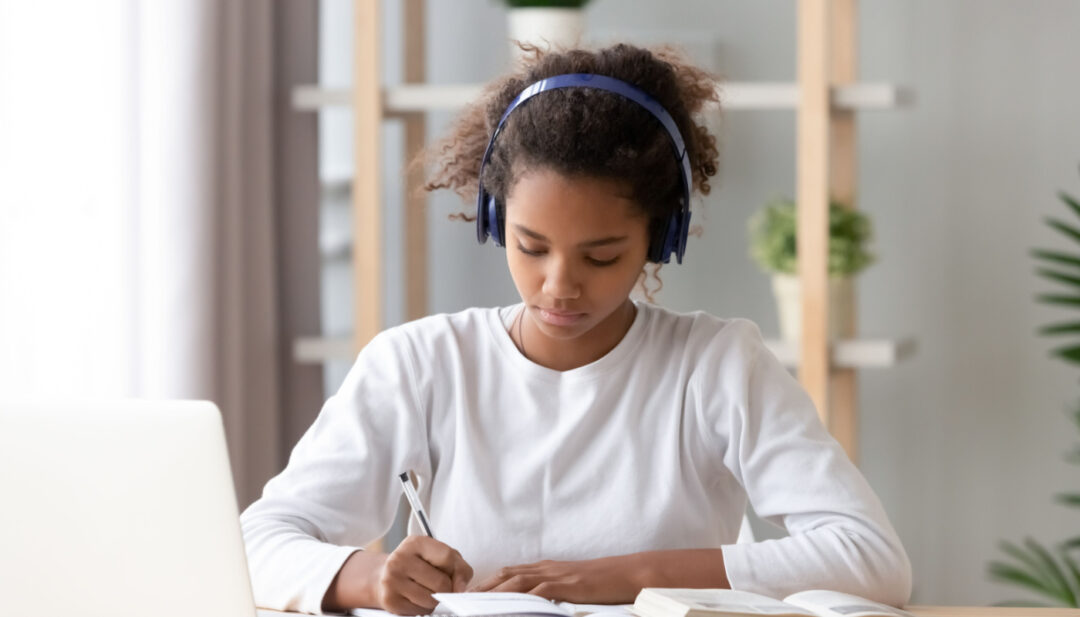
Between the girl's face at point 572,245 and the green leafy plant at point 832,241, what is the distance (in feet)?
3.90

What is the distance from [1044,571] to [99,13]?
1.97 m

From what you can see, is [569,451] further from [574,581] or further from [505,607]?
[505,607]

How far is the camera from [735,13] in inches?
110

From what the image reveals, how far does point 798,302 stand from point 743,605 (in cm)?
148

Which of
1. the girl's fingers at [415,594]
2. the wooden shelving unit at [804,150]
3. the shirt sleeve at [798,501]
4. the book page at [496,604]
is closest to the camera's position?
the book page at [496,604]

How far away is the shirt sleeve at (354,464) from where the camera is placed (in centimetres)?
131

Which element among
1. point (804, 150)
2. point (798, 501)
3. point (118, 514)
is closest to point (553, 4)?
point (804, 150)

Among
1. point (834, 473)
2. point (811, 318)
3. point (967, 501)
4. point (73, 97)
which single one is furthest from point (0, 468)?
point (967, 501)

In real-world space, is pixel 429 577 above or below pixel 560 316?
below

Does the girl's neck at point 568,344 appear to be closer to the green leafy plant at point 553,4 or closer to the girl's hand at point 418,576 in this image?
the girl's hand at point 418,576

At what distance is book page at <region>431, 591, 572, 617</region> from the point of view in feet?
3.21

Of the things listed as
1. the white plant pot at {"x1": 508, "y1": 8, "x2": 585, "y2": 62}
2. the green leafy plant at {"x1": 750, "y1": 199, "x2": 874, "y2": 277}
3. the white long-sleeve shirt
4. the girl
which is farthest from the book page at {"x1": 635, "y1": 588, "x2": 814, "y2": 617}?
the white plant pot at {"x1": 508, "y1": 8, "x2": 585, "y2": 62}

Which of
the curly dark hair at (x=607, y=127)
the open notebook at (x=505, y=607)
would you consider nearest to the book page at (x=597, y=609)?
the open notebook at (x=505, y=607)

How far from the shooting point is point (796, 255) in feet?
7.98
